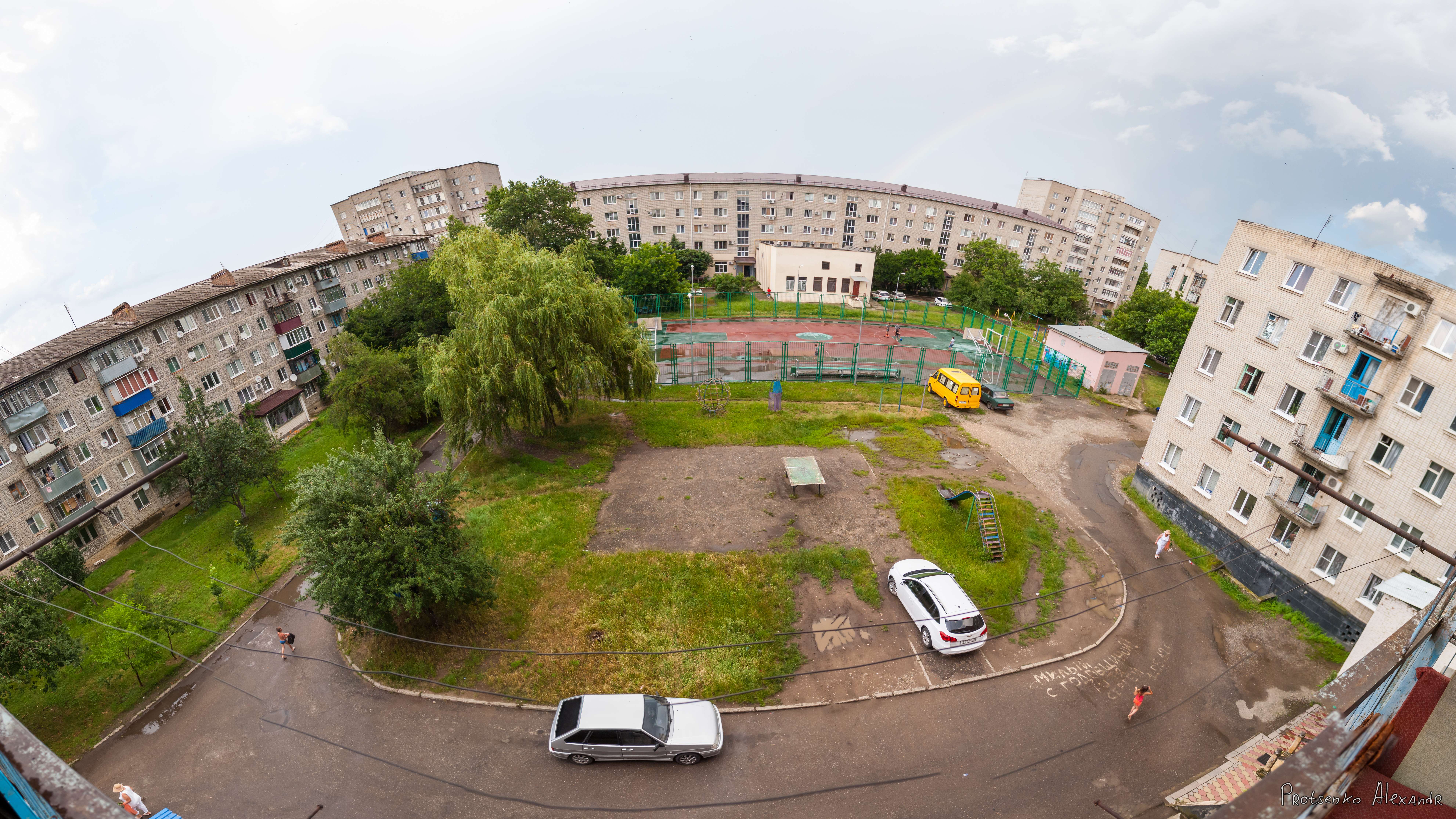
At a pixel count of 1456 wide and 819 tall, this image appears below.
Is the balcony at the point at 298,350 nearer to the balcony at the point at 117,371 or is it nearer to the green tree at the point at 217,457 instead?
the green tree at the point at 217,457

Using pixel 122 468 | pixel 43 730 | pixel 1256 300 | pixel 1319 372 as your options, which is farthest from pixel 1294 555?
pixel 122 468

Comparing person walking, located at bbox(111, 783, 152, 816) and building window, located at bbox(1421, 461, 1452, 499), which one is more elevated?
building window, located at bbox(1421, 461, 1452, 499)

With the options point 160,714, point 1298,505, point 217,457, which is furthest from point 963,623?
point 217,457

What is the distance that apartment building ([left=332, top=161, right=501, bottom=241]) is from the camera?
3236 inches

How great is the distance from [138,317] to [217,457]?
954 centimetres

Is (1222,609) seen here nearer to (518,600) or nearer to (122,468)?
(518,600)

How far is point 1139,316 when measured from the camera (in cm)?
4709

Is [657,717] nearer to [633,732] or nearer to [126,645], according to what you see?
[633,732]

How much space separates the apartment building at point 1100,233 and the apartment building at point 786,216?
19069 mm

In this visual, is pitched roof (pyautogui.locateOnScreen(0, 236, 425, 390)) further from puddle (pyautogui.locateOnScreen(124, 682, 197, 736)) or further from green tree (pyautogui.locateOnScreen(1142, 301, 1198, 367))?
green tree (pyautogui.locateOnScreen(1142, 301, 1198, 367))

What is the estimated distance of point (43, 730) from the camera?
1509 centimetres

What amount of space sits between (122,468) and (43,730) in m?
17.3

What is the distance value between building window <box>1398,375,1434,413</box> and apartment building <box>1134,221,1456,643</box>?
3 cm

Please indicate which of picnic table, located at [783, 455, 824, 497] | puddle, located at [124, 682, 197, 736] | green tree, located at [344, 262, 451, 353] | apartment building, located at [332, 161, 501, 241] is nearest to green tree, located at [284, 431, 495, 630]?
puddle, located at [124, 682, 197, 736]
